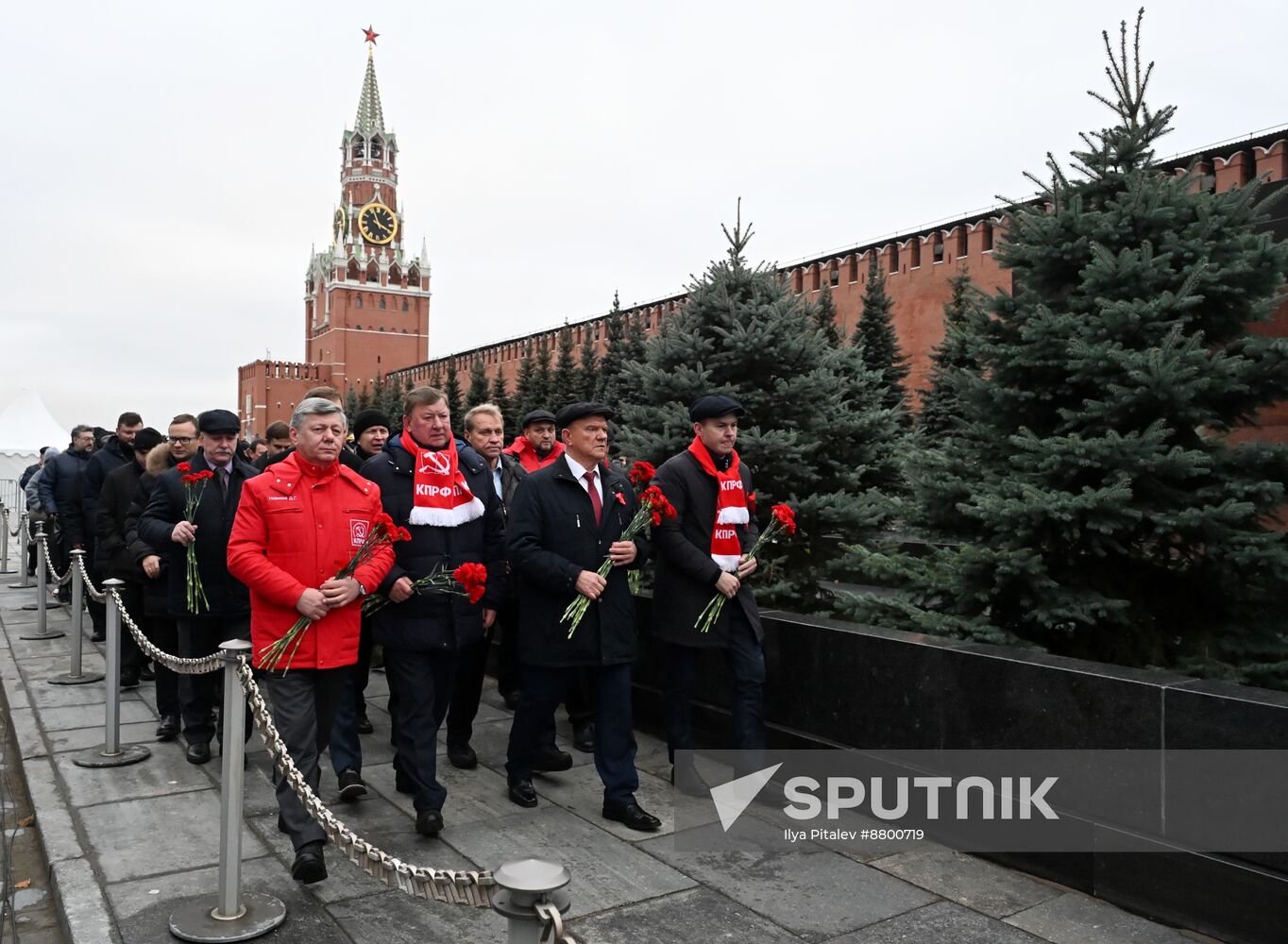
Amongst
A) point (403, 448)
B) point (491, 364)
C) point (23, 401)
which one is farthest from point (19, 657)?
point (491, 364)

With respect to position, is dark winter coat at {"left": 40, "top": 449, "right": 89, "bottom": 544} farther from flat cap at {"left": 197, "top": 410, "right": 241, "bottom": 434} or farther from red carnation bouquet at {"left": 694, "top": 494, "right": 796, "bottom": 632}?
red carnation bouquet at {"left": 694, "top": 494, "right": 796, "bottom": 632}

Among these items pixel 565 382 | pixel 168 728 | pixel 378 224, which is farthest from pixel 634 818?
pixel 378 224

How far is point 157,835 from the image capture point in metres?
4.32

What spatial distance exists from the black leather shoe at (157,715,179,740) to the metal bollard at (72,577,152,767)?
12.5 inches

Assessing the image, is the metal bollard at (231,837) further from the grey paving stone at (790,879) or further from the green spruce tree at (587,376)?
the green spruce tree at (587,376)

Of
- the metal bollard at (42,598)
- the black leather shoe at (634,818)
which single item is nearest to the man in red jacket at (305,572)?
the black leather shoe at (634,818)

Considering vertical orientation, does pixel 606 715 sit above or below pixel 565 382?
below

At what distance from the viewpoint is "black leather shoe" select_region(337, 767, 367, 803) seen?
4703mm

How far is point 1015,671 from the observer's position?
13.0 ft

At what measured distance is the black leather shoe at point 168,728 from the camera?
19.5 ft

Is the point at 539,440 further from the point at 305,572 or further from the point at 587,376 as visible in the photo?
the point at 587,376

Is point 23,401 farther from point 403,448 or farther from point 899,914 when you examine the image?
point 899,914

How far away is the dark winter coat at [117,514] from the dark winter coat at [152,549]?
0.26m

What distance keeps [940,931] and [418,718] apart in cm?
226
